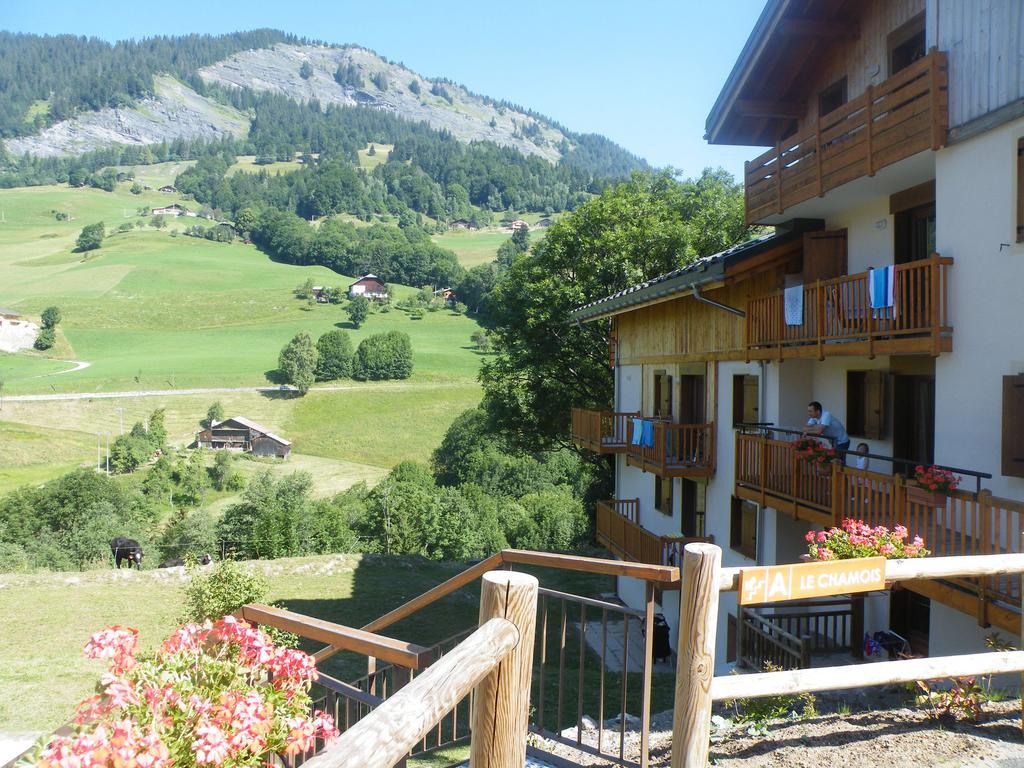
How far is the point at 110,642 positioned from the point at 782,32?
557 inches

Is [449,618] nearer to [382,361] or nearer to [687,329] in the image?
[687,329]

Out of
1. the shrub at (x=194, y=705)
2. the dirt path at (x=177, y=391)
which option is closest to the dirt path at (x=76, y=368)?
the dirt path at (x=177, y=391)

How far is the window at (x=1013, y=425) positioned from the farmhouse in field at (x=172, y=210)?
174m

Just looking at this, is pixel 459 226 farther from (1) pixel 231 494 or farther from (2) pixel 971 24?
(2) pixel 971 24

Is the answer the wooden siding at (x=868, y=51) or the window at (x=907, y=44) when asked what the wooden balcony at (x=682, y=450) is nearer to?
the wooden siding at (x=868, y=51)

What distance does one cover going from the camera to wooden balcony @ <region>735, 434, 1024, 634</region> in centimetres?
764

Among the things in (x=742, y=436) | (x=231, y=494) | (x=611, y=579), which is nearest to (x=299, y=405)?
(x=231, y=494)

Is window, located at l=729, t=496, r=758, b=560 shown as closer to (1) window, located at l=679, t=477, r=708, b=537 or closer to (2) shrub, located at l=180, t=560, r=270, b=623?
(1) window, located at l=679, t=477, r=708, b=537

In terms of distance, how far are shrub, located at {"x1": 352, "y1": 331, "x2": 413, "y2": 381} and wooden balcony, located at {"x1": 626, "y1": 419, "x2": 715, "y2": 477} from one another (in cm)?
7299

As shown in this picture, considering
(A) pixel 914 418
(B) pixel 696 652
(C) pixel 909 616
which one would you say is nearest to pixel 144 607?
(C) pixel 909 616

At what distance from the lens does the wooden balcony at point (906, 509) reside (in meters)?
7.64

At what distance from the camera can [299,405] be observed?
80.8 meters

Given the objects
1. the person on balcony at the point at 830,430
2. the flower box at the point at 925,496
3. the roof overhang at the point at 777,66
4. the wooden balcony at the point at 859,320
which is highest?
the roof overhang at the point at 777,66

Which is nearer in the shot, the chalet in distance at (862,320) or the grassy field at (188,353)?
the chalet in distance at (862,320)
